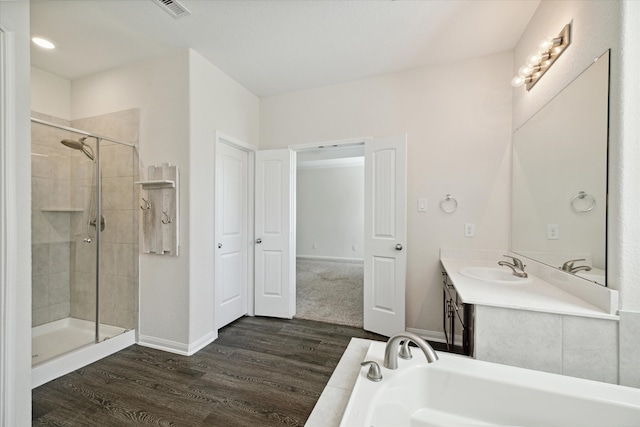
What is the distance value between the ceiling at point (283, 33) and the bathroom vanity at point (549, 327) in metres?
1.97

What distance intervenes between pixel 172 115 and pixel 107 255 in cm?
156

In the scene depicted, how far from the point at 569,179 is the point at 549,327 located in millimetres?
899

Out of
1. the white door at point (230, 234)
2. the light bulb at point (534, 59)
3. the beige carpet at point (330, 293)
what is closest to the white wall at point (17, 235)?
the white door at point (230, 234)

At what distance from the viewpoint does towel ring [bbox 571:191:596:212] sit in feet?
4.41

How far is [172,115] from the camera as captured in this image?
7.78 feet

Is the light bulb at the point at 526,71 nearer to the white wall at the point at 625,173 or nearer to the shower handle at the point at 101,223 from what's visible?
the white wall at the point at 625,173

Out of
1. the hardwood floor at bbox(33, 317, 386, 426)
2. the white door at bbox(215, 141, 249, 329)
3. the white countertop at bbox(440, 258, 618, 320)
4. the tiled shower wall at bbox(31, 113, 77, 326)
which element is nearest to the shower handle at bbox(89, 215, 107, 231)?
the tiled shower wall at bbox(31, 113, 77, 326)

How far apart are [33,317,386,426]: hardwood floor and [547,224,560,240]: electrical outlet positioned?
1.85 metres

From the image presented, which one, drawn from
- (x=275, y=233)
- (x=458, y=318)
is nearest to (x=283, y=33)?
(x=275, y=233)

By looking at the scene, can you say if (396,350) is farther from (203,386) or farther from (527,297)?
(203,386)

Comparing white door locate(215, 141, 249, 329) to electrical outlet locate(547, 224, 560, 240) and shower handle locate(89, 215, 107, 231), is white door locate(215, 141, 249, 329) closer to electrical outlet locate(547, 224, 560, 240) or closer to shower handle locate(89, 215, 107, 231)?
shower handle locate(89, 215, 107, 231)

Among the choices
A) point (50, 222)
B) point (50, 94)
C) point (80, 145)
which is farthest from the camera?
point (50, 94)

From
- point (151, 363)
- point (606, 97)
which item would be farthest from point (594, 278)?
point (151, 363)

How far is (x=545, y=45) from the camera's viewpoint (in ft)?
5.72
